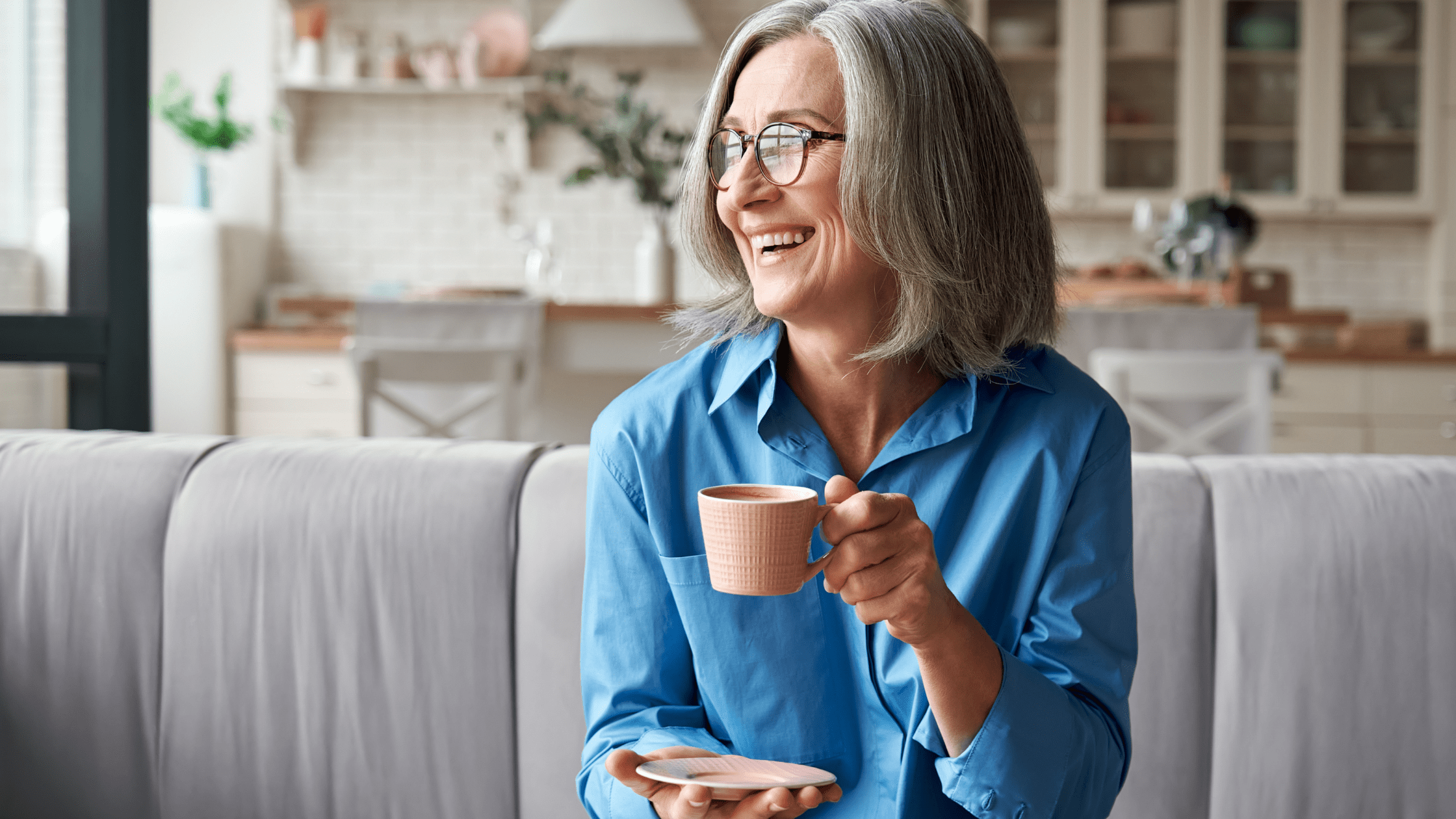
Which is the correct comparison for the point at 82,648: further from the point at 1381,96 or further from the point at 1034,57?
the point at 1381,96

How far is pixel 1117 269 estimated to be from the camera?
4.48 meters

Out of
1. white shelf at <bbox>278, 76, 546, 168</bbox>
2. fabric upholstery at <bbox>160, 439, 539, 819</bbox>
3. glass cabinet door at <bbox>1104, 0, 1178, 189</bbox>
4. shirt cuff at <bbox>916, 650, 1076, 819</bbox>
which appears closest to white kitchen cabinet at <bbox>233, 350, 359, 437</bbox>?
white shelf at <bbox>278, 76, 546, 168</bbox>

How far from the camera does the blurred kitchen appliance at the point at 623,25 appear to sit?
15.5 feet

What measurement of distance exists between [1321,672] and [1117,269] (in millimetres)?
3579

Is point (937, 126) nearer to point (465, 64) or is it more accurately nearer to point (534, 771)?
point (534, 771)

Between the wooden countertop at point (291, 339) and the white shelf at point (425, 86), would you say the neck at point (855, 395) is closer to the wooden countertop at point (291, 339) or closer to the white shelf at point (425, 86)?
the wooden countertop at point (291, 339)

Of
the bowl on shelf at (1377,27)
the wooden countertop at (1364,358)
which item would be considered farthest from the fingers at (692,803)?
the bowl on shelf at (1377,27)

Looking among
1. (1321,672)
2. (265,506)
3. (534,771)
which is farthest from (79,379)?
(1321,672)

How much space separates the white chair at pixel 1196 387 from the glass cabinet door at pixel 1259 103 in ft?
8.18

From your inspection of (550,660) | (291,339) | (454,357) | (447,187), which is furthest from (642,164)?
→ (550,660)

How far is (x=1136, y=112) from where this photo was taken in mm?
4918

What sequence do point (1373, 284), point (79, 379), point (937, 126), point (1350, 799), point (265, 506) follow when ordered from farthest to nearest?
point (1373, 284), point (79, 379), point (265, 506), point (1350, 799), point (937, 126)

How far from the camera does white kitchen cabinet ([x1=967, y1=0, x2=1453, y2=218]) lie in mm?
4738

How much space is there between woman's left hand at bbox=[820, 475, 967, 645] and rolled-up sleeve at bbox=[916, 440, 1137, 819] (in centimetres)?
10
